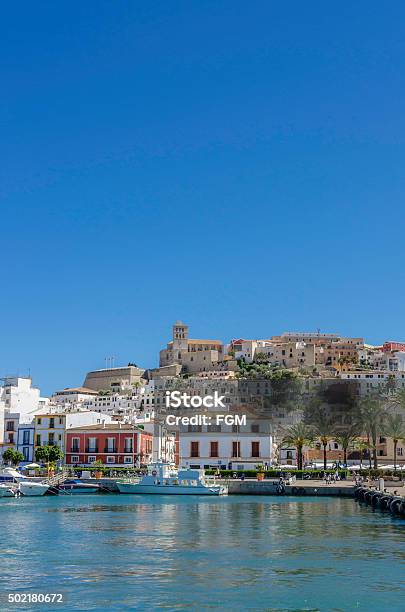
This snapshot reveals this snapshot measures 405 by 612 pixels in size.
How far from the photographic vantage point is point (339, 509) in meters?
66.2

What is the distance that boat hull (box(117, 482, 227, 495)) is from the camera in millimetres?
85438

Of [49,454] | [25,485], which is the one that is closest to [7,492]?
[25,485]

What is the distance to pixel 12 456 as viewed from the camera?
4188 inches

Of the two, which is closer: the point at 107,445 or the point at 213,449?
the point at 213,449

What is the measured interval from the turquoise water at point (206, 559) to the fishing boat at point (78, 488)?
25357 millimetres

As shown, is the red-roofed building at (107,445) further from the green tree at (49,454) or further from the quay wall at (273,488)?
the quay wall at (273,488)

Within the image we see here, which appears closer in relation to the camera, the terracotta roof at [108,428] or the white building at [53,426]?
the terracotta roof at [108,428]

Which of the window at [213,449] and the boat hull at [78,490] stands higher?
the window at [213,449]

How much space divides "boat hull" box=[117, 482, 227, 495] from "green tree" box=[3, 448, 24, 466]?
2290cm

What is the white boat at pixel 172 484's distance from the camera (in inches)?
3376

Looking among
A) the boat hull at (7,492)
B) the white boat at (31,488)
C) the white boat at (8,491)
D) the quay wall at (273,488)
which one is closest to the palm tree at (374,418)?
the quay wall at (273,488)

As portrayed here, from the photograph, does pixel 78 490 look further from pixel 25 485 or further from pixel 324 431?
pixel 324 431

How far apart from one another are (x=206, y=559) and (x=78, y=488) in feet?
179

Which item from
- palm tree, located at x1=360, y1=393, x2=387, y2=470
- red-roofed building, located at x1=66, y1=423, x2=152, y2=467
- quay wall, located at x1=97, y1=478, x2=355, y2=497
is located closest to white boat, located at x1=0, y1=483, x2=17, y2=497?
quay wall, located at x1=97, y1=478, x2=355, y2=497
